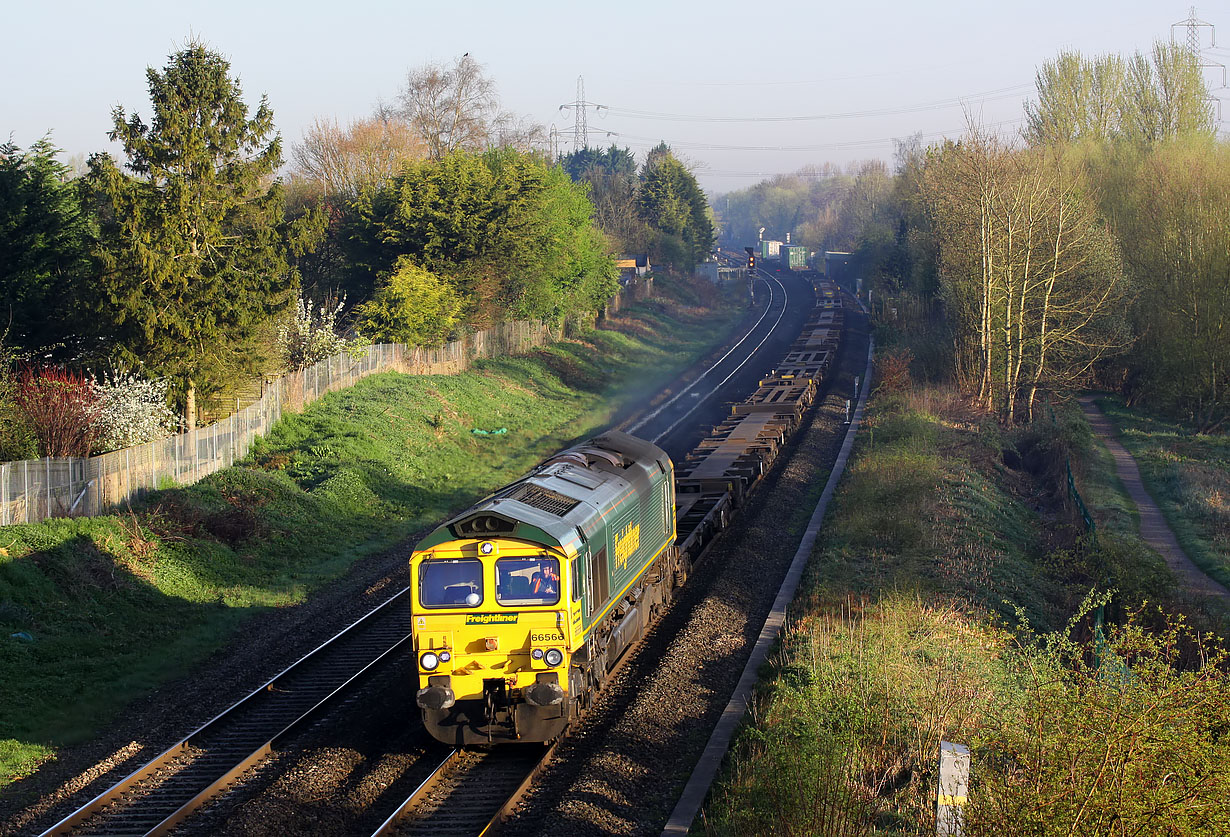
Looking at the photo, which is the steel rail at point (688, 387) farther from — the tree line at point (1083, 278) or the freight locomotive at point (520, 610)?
the freight locomotive at point (520, 610)

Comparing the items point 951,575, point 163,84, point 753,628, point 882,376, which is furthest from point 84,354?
point 882,376

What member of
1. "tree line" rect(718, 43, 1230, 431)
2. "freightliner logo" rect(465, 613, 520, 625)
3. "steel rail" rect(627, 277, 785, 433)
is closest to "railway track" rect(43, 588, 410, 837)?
"freightliner logo" rect(465, 613, 520, 625)

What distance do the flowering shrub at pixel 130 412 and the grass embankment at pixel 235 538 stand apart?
2.02 meters

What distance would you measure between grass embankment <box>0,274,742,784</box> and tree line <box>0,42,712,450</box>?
3205mm

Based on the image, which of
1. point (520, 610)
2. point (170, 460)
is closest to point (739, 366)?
point (170, 460)

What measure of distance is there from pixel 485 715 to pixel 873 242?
3315 inches

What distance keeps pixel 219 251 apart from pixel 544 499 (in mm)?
18967

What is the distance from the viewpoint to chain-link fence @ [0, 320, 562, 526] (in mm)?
19844

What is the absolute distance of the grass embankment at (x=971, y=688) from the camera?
263 inches

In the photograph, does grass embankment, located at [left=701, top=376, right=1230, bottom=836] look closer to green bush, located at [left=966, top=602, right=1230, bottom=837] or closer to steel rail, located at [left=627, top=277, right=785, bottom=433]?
green bush, located at [left=966, top=602, right=1230, bottom=837]

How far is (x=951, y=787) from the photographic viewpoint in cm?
731

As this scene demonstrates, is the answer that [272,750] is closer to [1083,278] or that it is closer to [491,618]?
[491,618]

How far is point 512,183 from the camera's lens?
1891 inches

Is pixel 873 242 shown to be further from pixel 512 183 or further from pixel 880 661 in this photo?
pixel 880 661
